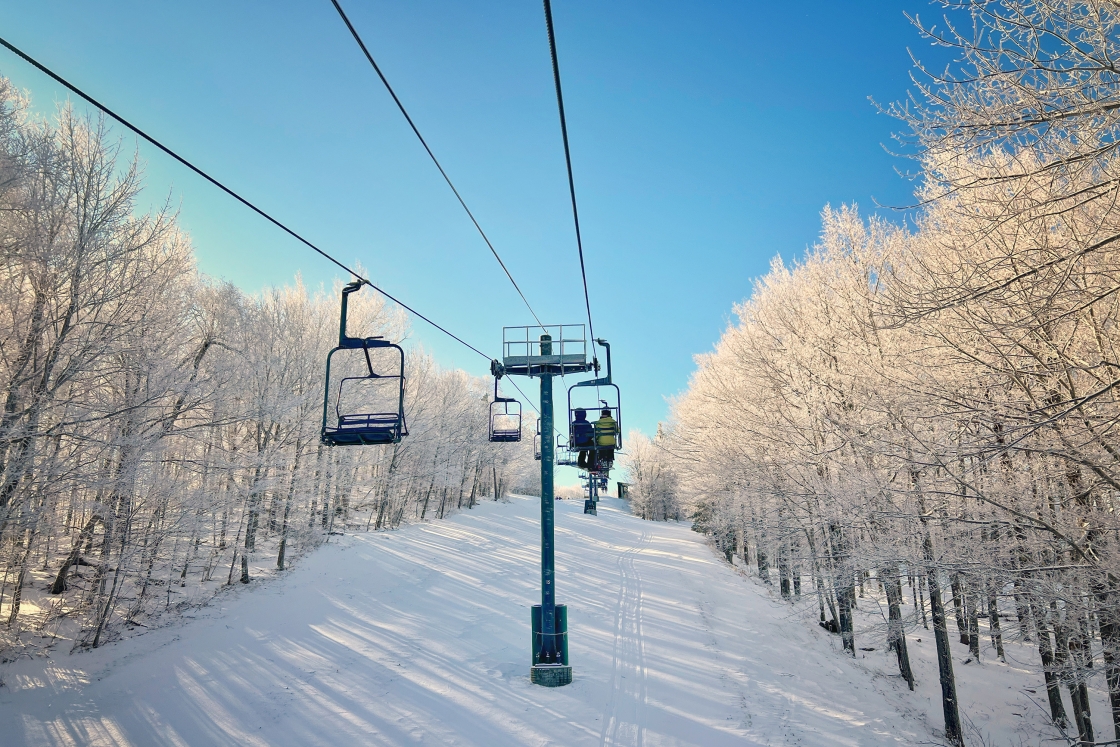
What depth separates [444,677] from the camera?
37.6 feet

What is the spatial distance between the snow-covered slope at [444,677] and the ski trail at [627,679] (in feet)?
0.15

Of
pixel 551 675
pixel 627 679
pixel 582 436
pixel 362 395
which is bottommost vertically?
pixel 627 679

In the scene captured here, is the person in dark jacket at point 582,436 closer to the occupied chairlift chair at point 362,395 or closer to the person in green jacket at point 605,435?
the person in green jacket at point 605,435

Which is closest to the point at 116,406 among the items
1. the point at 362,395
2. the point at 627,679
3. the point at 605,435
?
the point at 362,395

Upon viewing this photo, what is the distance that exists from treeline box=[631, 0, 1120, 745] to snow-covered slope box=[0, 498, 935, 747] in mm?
2726

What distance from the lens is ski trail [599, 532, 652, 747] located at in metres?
9.04

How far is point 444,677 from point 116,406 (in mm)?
10366

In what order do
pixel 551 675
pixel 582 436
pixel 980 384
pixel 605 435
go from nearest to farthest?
pixel 980 384 → pixel 551 675 → pixel 605 435 → pixel 582 436

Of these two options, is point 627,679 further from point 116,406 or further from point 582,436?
point 116,406

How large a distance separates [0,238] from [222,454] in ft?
31.3

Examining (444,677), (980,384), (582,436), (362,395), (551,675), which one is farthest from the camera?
(362,395)

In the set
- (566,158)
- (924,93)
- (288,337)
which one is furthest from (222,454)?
(924,93)

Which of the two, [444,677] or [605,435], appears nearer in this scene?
[444,677]

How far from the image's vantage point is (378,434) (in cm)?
818
